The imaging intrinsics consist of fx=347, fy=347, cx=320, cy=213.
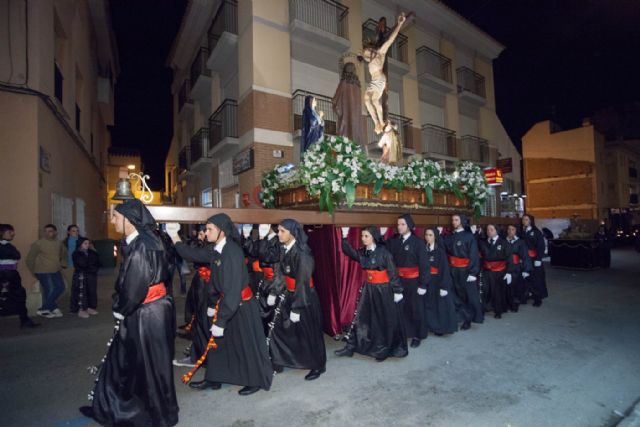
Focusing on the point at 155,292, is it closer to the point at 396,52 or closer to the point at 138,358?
the point at 138,358

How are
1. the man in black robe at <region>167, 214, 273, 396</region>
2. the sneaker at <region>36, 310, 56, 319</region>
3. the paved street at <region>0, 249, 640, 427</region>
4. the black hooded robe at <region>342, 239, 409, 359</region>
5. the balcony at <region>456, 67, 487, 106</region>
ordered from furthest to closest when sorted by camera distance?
the balcony at <region>456, 67, 487, 106</region>
the sneaker at <region>36, 310, 56, 319</region>
the black hooded robe at <region>342, 239, 409, 359</region>
the man in black robe at <region>167, 214, 273, 396</region>
the paved street at <region>0, 249, 640, 427</region>

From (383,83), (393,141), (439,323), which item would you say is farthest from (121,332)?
(383,83)

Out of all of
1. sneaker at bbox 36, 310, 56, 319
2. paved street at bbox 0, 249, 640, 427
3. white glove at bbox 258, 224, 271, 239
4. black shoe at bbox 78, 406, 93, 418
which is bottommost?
paved street at bbox 0, 249, 640, 427

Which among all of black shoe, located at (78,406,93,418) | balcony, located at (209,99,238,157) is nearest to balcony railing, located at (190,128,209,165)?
balcony, located at (209,99,238,157)

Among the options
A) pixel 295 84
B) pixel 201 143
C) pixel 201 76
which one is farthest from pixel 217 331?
pixel 201 76

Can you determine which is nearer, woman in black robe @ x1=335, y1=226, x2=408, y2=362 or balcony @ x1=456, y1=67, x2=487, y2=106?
woman in black robe @ x1=335, y1=226, x2=408, y2=362

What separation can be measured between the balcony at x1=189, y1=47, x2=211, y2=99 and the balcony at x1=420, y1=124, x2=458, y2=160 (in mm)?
9700

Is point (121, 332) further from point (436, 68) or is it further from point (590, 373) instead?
point (436, 68)

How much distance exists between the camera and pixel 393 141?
7492mm

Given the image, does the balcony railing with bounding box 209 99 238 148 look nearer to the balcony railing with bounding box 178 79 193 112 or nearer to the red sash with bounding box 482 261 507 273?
the balcony railing with bounding box 178 79 193 112

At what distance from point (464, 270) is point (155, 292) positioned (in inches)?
224

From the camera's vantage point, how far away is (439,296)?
6227mm

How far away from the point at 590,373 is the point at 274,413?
4.00 meters

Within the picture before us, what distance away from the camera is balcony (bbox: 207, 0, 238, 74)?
467 inches
